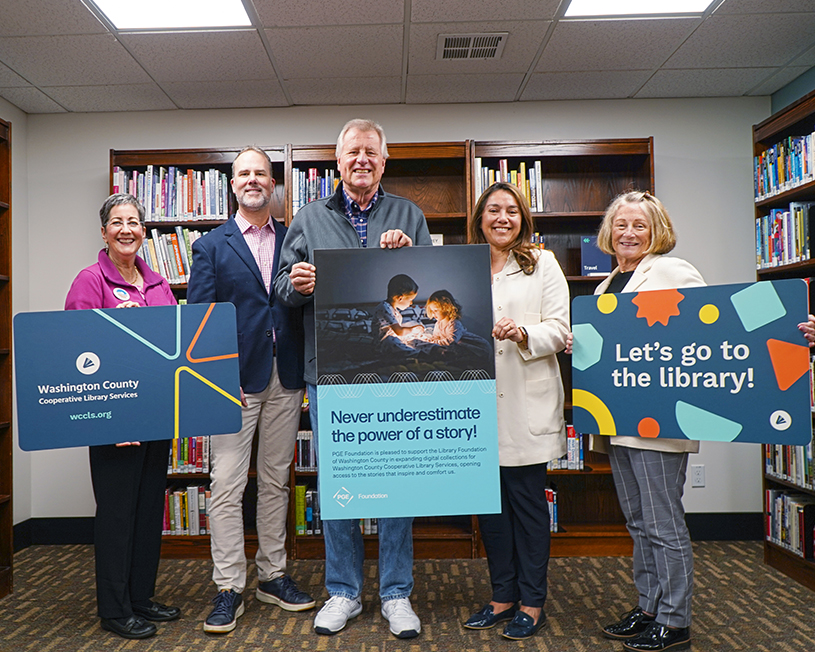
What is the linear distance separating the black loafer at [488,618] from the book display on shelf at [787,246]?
1.50m

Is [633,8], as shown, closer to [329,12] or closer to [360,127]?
[329,12]

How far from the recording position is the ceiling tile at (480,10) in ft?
8.45

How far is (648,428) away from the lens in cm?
194

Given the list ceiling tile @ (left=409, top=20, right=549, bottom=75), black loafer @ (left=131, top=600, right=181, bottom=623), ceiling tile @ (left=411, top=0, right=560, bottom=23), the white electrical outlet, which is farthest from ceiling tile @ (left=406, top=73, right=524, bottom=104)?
black loafer @ (left=131, top=600, right=181, bottom=623)

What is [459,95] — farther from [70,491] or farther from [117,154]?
[70,491]

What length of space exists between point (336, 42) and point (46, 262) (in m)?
2.28

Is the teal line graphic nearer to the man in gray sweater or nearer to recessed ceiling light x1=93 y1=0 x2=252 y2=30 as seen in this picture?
the man in gray sweater

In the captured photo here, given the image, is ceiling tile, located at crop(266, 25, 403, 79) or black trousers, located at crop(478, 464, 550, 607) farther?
ceiling tile, located at crop(266, 25, 403, 79)

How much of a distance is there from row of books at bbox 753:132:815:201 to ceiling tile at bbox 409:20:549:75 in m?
1.31

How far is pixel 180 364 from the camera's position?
2027 millimetres

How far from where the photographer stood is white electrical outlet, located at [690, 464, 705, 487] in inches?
142

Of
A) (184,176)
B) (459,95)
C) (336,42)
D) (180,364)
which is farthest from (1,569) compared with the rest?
(459,95)

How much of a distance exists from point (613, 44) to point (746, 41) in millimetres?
657

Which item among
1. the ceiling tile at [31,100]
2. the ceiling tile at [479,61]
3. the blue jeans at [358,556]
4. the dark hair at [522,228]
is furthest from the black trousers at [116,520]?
the ceiling tile at [31,100]
